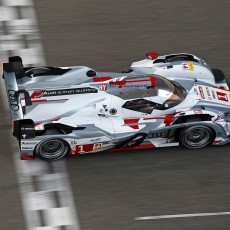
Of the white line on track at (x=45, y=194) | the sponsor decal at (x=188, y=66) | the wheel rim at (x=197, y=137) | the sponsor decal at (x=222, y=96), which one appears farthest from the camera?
the sponsor decal at (x=188, y=66)

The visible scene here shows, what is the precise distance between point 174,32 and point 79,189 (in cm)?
657

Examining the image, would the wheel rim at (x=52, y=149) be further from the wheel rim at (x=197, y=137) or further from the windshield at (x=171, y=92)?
the wheel rim at (x=197, y=137)

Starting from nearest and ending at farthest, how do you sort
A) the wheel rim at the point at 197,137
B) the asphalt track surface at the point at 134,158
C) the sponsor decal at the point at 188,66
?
the asphalt track surface at the point at 134,158, the wheel rim at the point at 197,137, the sponsor decal at the point at 188,66

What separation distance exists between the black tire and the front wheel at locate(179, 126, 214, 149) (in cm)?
244

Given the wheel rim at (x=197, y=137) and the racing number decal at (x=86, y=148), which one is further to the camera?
the wheel rim at (x=197, y=137)

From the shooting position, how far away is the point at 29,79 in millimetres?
12750

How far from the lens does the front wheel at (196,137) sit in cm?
1204

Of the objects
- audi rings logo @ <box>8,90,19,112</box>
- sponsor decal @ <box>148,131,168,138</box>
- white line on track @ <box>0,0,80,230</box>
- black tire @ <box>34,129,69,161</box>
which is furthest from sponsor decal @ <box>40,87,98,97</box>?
sponsor decal @ <box>148,131,168,138</box>

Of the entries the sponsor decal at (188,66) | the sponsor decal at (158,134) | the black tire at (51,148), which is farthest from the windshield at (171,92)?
the black tire at (51,148)

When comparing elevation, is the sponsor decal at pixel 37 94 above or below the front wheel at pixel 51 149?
above

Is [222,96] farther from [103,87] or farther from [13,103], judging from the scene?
[13,103]

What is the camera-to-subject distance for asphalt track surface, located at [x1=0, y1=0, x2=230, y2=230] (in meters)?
10.9

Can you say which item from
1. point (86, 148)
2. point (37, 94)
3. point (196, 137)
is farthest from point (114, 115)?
point (196, 137)

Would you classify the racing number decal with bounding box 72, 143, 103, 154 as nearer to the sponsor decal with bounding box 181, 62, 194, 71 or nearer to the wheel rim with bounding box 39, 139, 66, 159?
the wheel rim with bounding box 39, 139, 66, 159
